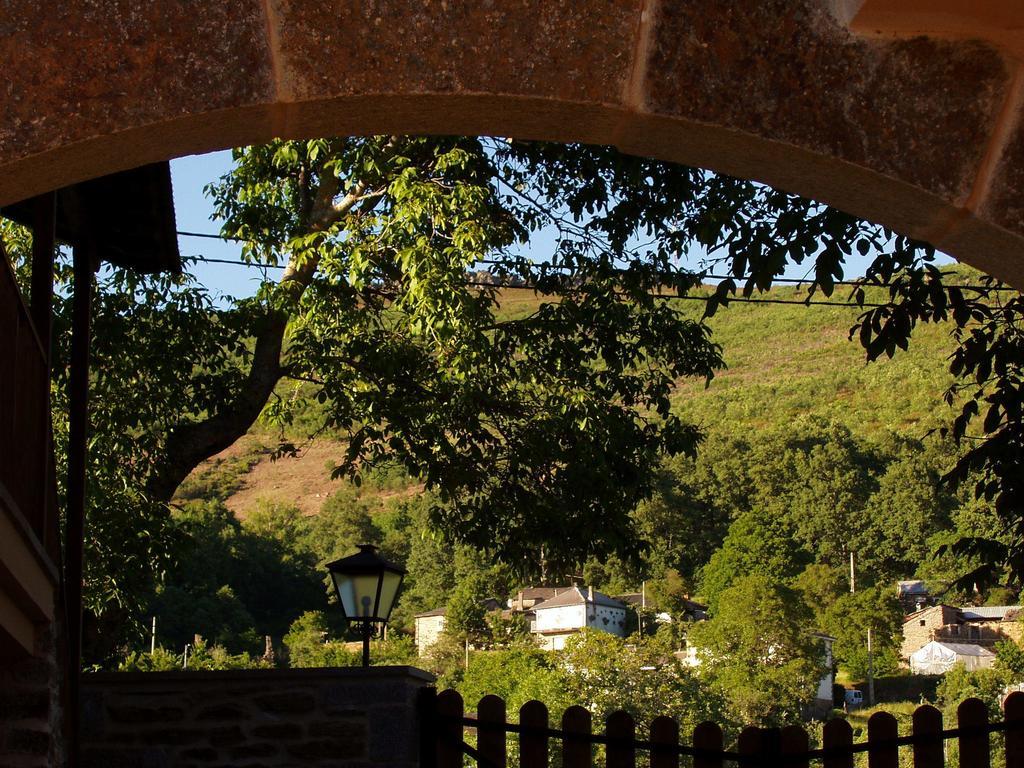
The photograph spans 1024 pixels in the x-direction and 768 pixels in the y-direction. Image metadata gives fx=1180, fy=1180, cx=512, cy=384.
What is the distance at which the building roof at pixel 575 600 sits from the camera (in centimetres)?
6644

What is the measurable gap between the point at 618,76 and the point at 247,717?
3.63 metres

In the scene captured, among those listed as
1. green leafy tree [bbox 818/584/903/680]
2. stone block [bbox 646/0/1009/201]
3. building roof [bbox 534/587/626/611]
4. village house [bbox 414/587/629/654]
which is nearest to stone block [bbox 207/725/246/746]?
stone block [bbox 646/0/1009/201]

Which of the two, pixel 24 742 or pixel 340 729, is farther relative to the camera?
pixel 340 729

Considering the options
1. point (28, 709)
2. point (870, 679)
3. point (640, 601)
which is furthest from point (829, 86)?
point (640, 601)

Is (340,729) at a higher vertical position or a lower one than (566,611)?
lower

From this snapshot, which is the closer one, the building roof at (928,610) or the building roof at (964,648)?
the building roof at (964,648)

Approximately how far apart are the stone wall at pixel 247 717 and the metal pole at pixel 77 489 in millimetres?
270

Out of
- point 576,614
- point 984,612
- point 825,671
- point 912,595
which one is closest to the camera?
point 825,671

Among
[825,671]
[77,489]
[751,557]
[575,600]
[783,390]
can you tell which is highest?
[783,390]

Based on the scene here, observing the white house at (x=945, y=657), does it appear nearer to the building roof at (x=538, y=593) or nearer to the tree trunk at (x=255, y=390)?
the building roof at (x=538, y=593)

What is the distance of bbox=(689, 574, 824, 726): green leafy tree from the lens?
166 ft

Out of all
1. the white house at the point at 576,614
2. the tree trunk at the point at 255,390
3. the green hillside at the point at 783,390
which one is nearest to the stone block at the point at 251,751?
the tree trunk at the point at 255,390

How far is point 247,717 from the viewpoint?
15.3 feet

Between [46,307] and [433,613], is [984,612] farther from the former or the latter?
[46,307]
